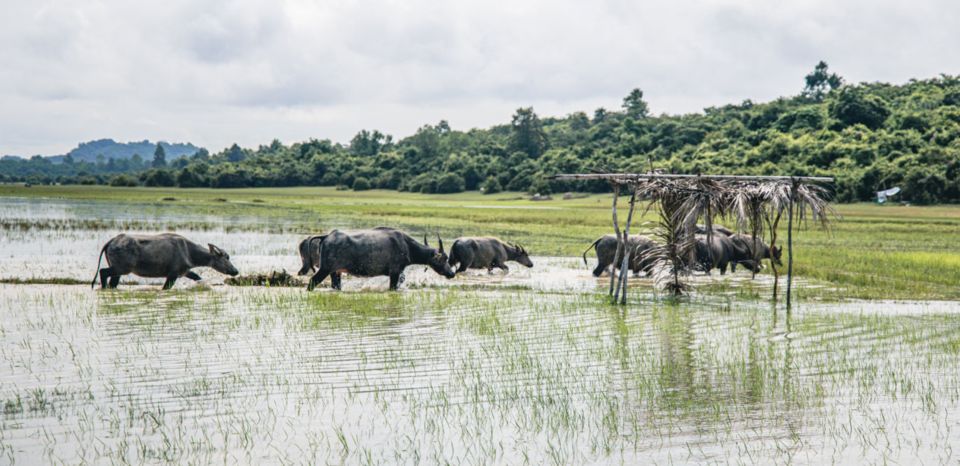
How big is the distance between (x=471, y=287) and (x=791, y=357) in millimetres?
Answer: 7129

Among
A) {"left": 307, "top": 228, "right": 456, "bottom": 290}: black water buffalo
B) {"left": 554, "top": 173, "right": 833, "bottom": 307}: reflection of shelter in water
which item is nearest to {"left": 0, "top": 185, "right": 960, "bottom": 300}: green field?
{"left": 554, "top": 173, "right": 833, "bottom": 307}: reflection of shelter in water

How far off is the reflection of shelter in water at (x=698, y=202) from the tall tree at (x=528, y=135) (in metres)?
86.7

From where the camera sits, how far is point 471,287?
51.4ft

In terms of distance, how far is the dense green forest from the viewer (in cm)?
5181

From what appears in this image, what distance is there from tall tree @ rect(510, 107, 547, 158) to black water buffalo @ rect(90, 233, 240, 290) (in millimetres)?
87541

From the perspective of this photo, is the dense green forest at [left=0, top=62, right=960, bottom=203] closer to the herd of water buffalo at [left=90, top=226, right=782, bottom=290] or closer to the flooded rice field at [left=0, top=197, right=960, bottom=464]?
the herd of water buffalo at [left=90, top=226, right=782, bottom=290]

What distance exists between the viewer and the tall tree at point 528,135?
334 ft

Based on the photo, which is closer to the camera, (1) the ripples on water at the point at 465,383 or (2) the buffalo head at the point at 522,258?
(1) the ripples on water at the point at 465,383

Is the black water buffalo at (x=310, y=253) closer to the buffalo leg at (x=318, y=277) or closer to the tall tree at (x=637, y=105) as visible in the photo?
the buffalo leg at (x=318, y=277)

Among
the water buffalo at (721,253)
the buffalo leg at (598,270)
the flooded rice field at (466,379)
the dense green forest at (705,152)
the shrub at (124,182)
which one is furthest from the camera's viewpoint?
the shrub at (124,182)

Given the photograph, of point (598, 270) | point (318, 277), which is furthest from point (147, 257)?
point (598, 270)

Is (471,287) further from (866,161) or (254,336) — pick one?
(866,161)

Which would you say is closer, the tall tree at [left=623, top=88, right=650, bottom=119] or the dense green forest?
the dense green forest

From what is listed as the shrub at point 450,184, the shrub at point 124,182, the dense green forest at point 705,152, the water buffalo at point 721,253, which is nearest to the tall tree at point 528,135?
the dense green forest at point 705,152
